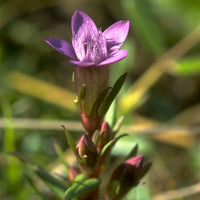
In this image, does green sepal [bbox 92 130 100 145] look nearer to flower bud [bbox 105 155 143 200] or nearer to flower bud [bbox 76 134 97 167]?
flower bud [bbox 76 134 97 167]

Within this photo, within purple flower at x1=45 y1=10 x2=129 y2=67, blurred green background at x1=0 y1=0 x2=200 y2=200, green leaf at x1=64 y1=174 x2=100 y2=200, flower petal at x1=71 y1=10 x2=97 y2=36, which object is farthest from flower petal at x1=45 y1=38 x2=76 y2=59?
blurred green background at x1=0 y1=0 x2=200 y2=200

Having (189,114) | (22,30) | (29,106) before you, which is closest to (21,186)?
(29,106)

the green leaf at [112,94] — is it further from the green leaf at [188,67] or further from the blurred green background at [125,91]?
the green leaf at [188,67]

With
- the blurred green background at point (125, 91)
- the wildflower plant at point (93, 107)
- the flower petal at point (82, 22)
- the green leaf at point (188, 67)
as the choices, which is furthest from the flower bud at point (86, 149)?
the green leaf at point (188, 67)

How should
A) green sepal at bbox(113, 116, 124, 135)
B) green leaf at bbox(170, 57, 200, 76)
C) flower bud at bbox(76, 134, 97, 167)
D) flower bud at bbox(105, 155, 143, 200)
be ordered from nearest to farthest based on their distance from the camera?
flower bud at bbox(76, 134, 97, 167)
flower bud at bbox(105, 155, 143, 200)
green sepal at bbox(113, 116, 124, 135)
green leaf at bbox(170, 57, 200, 76)

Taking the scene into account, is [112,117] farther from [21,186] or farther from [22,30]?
[22,30]

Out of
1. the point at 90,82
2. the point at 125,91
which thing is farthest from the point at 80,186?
the point at 125,91

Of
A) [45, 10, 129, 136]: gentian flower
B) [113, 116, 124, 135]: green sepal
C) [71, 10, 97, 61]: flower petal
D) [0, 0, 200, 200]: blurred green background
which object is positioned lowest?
[0, 0, 200, 200]: blurred green background
